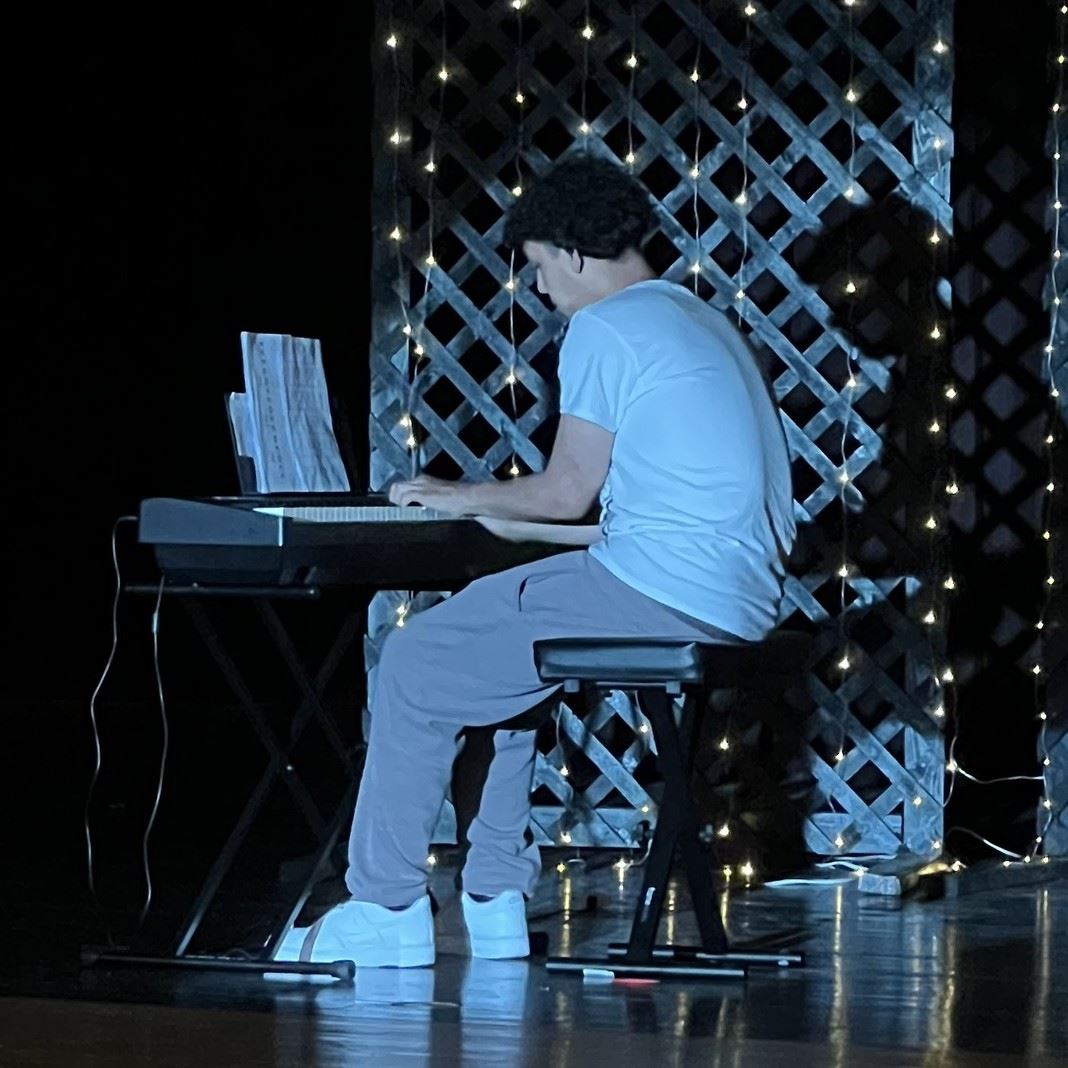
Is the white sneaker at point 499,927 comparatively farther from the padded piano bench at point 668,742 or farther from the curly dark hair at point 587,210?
the curly dark hair at point 587,210

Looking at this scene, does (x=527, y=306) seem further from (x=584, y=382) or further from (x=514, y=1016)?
(x=514, y=1016)

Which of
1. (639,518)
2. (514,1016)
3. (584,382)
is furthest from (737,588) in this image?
(514,1016)

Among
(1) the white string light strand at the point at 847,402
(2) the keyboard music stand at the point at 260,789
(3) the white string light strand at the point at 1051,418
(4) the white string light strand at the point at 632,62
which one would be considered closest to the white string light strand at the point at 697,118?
(4) the white string light strand at the point at 632,62

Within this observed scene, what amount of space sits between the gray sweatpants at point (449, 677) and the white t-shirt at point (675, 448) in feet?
0.14

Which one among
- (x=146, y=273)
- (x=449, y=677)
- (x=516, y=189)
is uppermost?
(x=146, y=273)

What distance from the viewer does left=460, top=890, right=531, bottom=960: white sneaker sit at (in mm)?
2982

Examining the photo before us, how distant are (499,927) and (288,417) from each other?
30.8 inches

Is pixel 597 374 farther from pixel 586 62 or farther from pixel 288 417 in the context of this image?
pixel 586 62

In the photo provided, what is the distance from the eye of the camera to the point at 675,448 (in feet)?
9.31

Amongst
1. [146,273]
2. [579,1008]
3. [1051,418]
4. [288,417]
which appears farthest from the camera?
[146,273]

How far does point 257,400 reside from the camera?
303 cm

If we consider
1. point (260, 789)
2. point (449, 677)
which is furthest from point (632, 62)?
point (260, 789)

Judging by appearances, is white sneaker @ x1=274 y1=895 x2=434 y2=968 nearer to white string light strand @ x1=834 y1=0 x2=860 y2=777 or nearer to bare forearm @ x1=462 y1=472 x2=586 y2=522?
bare forearm @ x1=462 y1=472 x2=586 y2=522

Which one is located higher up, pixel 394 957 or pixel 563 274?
pixel 563 274
